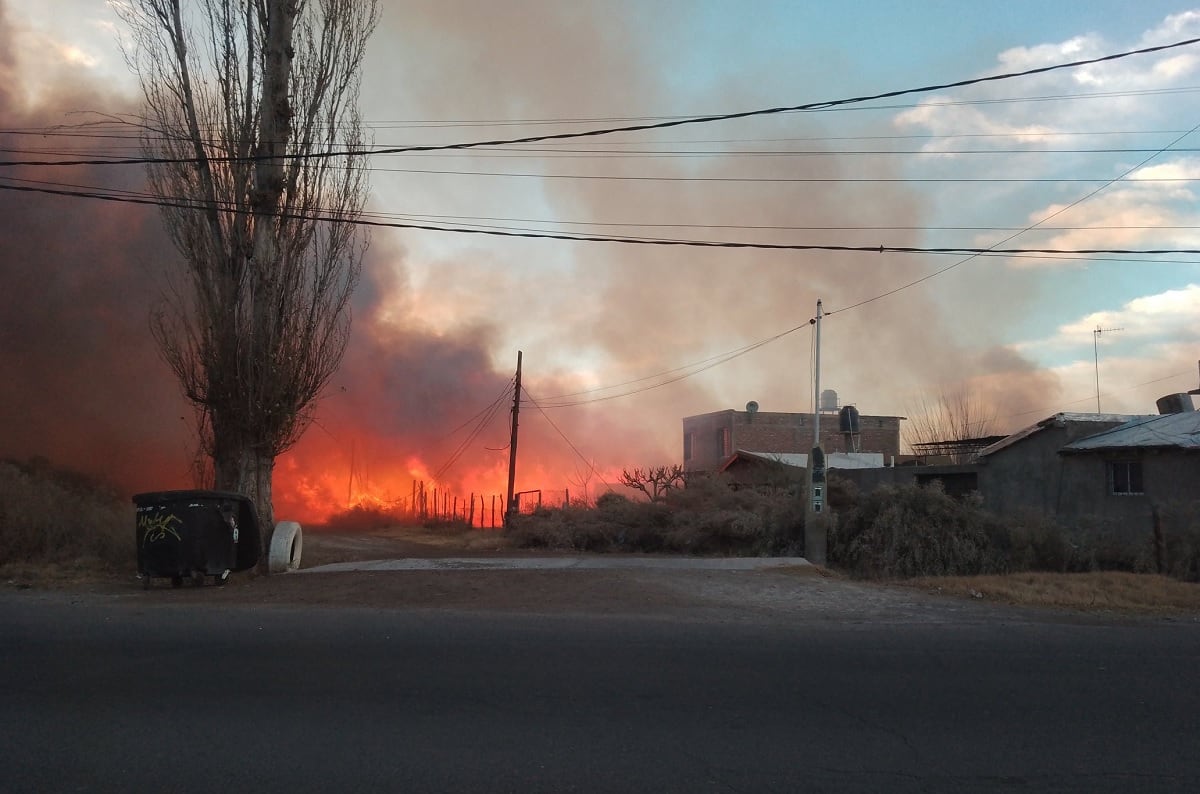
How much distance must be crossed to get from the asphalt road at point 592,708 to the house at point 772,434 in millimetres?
38623

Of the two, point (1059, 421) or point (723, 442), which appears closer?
point (1059, 421)

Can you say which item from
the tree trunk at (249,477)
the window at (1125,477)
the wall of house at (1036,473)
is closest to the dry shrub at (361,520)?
the tree trunk at (249,477)

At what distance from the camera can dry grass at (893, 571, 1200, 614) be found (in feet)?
38.1

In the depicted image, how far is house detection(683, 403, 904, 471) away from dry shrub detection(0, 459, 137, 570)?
33372mm

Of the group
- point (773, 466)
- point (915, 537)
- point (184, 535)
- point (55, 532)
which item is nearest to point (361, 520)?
point (773, 466)

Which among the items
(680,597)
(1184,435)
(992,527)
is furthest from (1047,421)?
(680,597)

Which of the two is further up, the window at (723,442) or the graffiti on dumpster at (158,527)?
the window at (723,442)

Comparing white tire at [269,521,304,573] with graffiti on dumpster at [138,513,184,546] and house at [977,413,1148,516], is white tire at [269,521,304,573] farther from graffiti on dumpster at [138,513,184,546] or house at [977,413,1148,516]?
house at [977,413,1148,516]

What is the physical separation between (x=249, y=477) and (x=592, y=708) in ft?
34.0

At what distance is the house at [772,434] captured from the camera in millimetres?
47500

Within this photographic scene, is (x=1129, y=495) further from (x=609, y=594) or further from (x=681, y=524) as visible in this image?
(x=609, y=594)

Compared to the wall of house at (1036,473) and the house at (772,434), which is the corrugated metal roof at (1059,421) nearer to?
the wall of house at (1036,473)

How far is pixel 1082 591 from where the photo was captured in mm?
12500

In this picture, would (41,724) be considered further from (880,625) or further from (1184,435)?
(1184,435)
